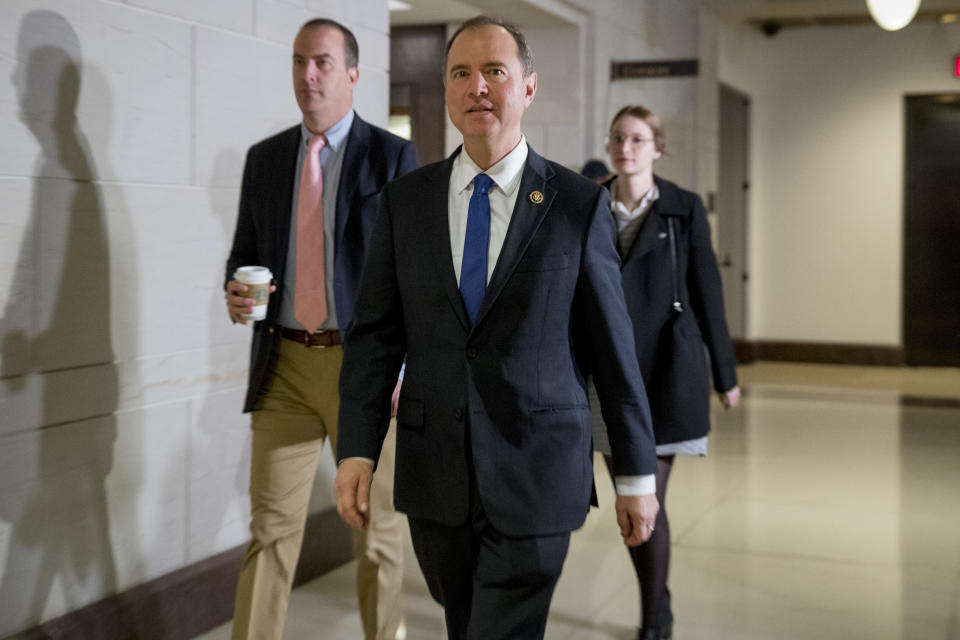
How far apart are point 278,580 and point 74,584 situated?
2.45 ft

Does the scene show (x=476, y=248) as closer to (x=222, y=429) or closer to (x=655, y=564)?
(x=655, y=564)

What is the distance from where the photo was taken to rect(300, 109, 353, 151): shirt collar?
10.3 feet

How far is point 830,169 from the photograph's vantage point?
12.5m

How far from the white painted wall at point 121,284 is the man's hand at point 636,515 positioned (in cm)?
183

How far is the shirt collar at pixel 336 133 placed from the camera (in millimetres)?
3129

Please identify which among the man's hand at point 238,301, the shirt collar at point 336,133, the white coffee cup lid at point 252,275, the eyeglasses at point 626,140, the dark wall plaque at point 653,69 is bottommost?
the man's hand at point 238,301

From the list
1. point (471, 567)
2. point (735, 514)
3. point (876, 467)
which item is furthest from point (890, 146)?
point (471, 567)

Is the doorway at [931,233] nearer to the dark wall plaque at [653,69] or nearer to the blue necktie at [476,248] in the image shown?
the dark wall plaque at [653,69]

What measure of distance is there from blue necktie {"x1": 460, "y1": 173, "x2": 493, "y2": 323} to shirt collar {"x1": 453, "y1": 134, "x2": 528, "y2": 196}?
18 millimetres

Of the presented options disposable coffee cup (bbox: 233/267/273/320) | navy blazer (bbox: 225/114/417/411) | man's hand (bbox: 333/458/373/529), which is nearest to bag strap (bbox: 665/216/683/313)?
navy blazer (bbox: 225/114/417/411)

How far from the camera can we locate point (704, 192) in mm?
10133

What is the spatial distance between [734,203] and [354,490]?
11022mm

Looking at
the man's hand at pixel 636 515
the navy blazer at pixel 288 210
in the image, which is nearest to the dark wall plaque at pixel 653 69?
the navy blazer at pixel 288 210

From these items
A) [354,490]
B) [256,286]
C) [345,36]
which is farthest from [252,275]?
[354,490]
